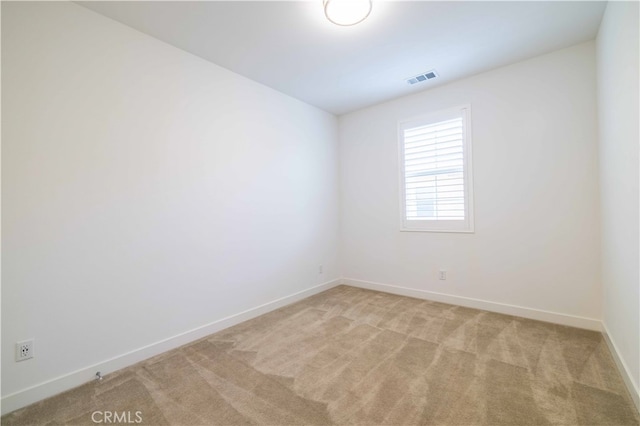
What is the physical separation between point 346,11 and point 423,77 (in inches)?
61.6

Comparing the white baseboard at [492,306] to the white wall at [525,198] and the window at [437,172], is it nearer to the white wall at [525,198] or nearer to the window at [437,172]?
the white wall at [525,198]

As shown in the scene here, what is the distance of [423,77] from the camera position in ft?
10.6

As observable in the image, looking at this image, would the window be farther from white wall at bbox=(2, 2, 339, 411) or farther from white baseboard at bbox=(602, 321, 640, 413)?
white wall at bbox=(2, 2, 339, 411)

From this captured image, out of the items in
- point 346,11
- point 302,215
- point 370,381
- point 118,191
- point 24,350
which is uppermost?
point 346,11

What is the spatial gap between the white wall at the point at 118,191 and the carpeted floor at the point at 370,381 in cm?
41

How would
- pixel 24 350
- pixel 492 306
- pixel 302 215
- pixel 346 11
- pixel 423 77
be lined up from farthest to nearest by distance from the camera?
pixel 302 215
pixel 423 77
pixel 492 306
pixel 346 11
pixel 24 350

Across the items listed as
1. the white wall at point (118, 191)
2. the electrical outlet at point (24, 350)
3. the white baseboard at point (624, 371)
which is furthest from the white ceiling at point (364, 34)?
the white baseboard at point (624, 371)

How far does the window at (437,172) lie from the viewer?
10.7 feet

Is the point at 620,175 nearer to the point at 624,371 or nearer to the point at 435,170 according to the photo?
the point at 624,371

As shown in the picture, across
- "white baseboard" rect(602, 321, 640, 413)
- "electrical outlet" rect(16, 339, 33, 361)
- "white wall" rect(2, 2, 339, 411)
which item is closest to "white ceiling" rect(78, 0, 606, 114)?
"white wall" rect(2, 2, 339, 411)

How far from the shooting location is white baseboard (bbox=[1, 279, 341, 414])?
1715 mm

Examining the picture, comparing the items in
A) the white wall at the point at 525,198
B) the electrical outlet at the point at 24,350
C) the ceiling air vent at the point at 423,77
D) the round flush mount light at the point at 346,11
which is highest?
the ceiling air vent at the point at 423,77

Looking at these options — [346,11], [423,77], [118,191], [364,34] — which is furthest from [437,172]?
[118,191]

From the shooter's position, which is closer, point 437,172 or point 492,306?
point 492,306
